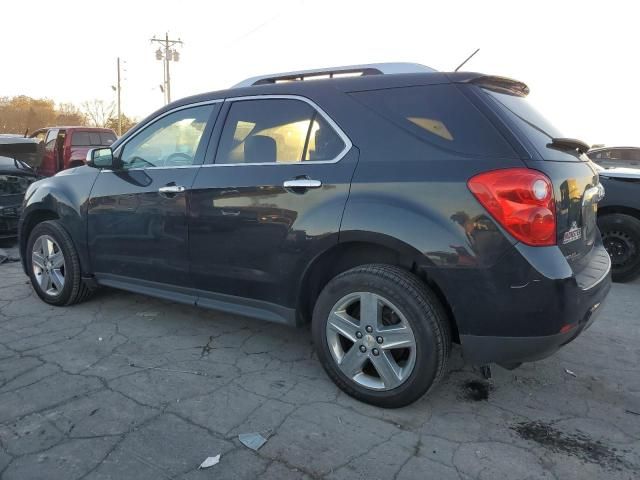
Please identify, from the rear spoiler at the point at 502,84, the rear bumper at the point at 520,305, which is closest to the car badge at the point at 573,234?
the rear bumper at the point at 520,305

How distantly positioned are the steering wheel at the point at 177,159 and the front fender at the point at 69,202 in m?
0.80

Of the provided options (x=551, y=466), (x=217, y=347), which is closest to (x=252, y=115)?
(x=217, y=347)

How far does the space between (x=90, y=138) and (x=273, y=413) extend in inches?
530

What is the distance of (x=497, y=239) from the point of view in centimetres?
235

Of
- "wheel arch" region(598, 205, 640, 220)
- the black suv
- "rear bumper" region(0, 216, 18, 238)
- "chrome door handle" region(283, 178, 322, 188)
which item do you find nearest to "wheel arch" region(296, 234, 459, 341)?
the black suv

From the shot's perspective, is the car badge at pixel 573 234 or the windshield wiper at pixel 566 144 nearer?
the car badge at pixel 573 234

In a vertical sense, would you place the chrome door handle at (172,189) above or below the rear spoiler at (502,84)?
below

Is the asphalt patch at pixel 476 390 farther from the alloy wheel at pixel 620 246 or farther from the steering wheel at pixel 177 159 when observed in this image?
the alloy wheel at pixel 620 246

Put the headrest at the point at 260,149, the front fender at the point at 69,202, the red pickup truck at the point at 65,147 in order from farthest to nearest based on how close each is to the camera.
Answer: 1. the red pickup truck at the point at 65,147
2. the front fender at the point at 69,202
3. the headrest at the point at 260,149

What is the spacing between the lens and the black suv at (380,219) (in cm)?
238

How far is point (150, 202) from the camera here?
360cm

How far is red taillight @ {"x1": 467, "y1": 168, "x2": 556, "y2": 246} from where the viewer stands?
2.32m

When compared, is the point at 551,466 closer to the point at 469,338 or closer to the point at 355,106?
the point at 469,338

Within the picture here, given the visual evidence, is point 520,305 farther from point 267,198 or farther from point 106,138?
point 106,138
